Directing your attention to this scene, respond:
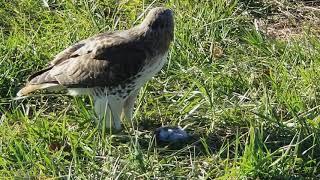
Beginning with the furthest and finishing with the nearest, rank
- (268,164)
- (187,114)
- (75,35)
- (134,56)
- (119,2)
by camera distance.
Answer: (119,2) < (75,35) < (187,114) < (134,56) < (268,164)

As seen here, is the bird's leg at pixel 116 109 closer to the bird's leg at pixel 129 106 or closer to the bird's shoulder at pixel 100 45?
the bird's leg at pixel 129 106

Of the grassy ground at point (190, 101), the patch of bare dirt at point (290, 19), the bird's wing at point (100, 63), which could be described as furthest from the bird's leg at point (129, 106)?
the patch of bare dirt at point (290, 19)

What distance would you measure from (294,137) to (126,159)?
908 millimetres

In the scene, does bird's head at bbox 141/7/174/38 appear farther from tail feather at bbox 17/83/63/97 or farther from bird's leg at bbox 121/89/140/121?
tail feather at bbox 17/83/63/97

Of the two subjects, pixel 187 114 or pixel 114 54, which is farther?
pixel 187 114

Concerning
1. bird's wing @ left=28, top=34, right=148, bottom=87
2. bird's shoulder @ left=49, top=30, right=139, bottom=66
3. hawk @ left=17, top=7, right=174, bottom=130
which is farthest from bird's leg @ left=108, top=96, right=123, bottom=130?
bird's shoulder @ left=49, top=30, right=139, bottom=66

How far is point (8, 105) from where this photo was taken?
192 inches

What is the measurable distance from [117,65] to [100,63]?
0.13 metres

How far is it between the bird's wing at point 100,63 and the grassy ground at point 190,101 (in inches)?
8.2

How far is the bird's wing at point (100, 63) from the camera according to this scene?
4254 millimetres

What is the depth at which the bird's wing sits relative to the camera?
4254mm

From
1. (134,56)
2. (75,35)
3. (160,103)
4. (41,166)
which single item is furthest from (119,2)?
(41,166)

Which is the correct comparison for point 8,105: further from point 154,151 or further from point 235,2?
point 235,2

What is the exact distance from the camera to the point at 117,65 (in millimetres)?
4273
